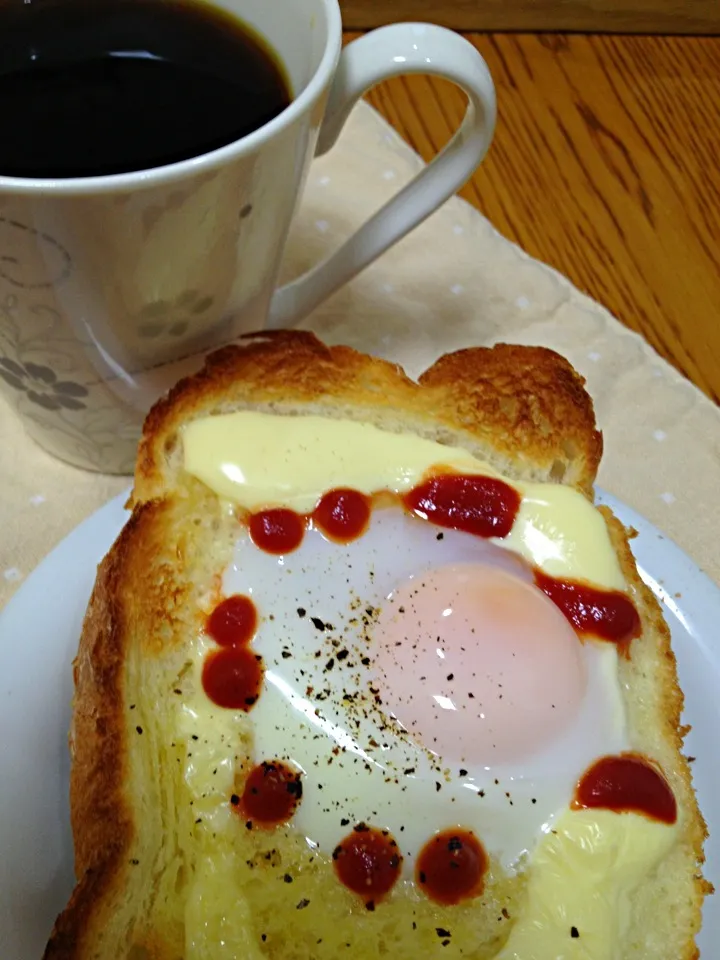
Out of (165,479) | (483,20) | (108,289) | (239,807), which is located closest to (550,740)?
(239,807)

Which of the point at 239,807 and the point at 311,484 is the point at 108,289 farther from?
the point at 239,807

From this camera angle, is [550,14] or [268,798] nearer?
[268,798]

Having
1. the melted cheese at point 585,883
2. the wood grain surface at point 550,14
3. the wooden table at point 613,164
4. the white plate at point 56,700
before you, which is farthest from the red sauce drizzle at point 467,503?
the wood grain surface at point 550,14

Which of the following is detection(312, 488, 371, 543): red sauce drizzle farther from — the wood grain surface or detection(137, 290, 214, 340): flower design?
the wood grain surface

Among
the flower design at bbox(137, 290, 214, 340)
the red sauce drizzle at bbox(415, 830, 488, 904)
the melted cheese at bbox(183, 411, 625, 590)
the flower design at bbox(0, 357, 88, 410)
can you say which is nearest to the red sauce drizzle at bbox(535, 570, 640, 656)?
the melted cheese at bbox(183, 411, 625, 590)

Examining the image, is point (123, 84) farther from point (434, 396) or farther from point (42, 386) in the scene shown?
point (434, 396)

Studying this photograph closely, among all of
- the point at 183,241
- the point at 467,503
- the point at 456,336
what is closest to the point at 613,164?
the point at 456,336
